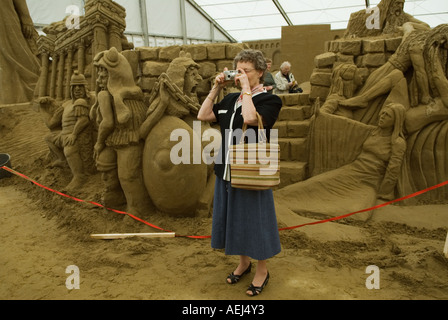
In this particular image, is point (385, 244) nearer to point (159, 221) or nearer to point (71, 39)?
point (159, 221)

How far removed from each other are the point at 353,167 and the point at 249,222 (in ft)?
10.0

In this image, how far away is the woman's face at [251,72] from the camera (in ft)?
7.64

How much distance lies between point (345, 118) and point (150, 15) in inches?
490

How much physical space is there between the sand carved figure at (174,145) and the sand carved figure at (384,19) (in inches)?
173

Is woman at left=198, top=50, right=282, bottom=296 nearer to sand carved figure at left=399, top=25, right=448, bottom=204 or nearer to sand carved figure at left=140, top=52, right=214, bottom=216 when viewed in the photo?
sand carved figure at left=140, top=52, right=214, bottom=216

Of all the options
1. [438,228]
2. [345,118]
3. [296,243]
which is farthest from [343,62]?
[296,243]

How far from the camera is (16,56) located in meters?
8.90

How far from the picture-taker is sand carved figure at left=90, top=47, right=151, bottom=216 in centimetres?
373

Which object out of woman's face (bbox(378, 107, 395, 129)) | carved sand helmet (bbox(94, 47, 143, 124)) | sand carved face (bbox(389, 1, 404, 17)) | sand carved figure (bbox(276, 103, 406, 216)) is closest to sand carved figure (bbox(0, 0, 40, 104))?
carved sand helmet (bbox(94, 47, 143, 124))

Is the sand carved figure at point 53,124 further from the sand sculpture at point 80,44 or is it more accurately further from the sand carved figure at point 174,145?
the sand carved figure at point 174,145

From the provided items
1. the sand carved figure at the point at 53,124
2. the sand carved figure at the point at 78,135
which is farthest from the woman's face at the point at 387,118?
the sand carved figure at the point at 53,124

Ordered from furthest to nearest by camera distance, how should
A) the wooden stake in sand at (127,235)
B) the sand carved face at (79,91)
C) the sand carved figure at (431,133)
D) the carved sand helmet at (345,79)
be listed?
1. the carved sand helmet at (345,79)
2. the sand carved face at (79,91)
3. the sand carved figure at (431,133)
4. the wooden stake in sand at (127,235)

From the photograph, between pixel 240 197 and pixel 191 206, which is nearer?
pixel 240 197

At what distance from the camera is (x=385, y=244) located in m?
3.53
